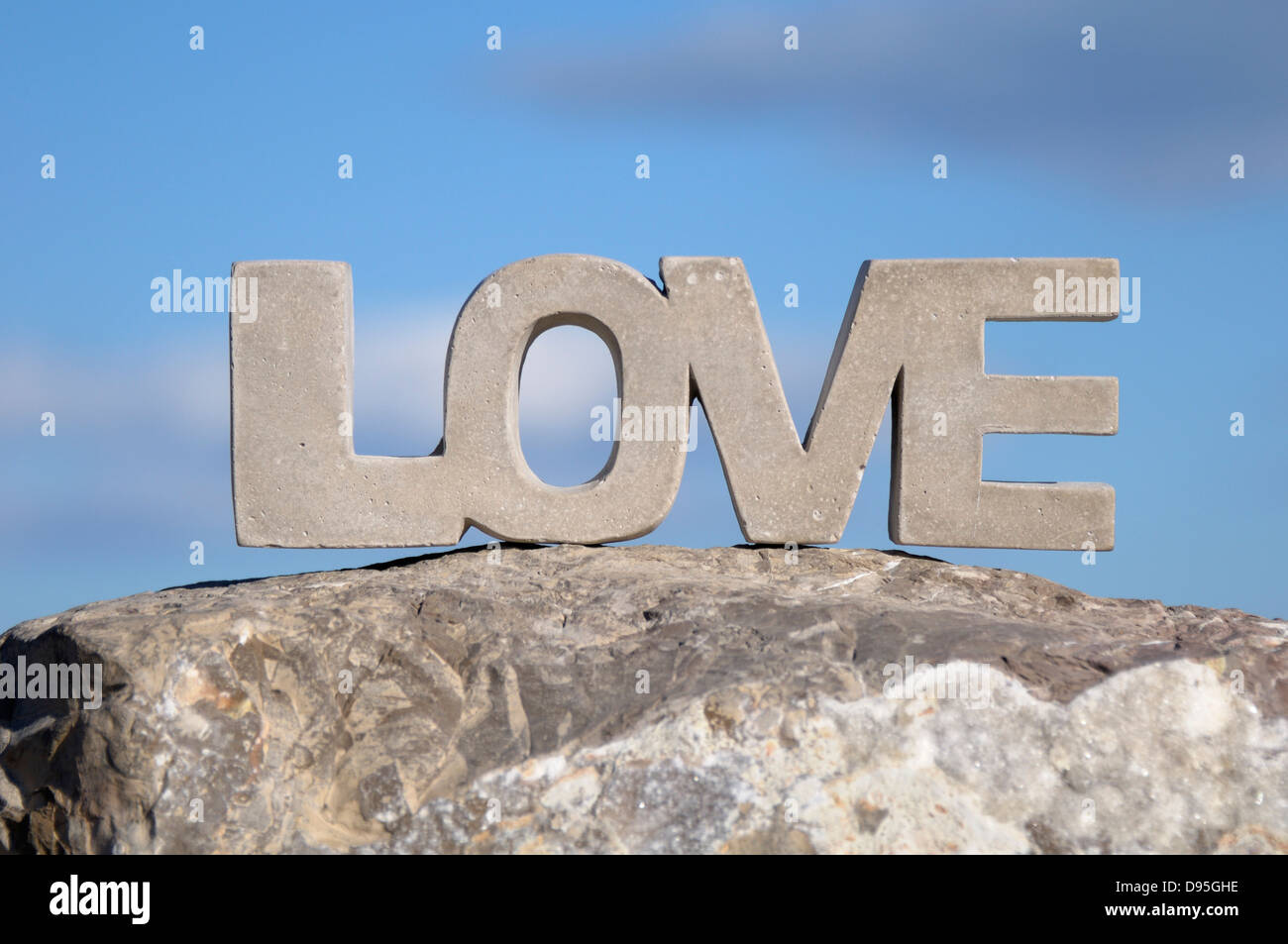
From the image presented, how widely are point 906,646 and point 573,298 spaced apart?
2.54m

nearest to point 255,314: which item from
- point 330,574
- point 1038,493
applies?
point 330,574

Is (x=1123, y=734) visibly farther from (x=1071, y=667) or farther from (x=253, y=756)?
(x=253, y=756)

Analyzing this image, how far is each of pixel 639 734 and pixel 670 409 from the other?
2202 mm

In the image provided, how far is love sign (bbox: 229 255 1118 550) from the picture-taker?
6605 millimetres

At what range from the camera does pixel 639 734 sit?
483 centimetres

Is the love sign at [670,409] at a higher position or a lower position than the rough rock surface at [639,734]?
higher

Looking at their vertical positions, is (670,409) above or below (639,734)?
above

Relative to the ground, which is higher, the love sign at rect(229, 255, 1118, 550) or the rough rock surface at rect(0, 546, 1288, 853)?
the love sign at rect(229, 255, 1118, 550)

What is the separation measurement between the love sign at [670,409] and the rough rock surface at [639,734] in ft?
3.71

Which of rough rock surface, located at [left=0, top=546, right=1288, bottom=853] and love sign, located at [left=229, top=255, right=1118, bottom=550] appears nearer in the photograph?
rough rock surface, located at [left=0, top=546, right=1288, bottom=853]

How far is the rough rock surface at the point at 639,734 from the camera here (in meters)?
4.71

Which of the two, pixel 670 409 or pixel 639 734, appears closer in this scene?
pixel 639 734

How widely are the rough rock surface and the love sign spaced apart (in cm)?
113

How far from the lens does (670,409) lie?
21.7 feet
